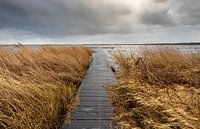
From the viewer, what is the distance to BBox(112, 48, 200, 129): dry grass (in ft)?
14.6

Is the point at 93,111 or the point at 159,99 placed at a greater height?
the point at 159,99

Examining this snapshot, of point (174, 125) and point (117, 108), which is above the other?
point (174, 125)

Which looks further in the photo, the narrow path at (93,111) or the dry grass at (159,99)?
the narrow path at (93,111)

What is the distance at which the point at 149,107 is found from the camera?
220 inches

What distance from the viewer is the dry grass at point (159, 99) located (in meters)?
4.46

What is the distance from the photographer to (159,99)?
222 inches

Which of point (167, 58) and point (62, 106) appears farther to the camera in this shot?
point (167, 58)

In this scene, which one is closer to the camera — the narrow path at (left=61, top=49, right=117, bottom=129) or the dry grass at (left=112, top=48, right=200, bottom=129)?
the dry grass at (left=112, top=48, right=200, bottom=129)

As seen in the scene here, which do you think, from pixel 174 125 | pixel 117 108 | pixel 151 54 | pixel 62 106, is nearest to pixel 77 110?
pixel 62 106

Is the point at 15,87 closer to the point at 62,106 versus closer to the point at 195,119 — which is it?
the point at 62,106

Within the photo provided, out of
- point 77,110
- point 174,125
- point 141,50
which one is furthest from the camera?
point 141,50

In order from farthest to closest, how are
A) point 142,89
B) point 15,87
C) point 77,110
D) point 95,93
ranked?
point 95,93 → point 142,89 → point 77,110 → point 15,87

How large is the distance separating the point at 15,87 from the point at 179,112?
8.34ft

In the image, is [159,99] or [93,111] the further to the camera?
[93,111]
